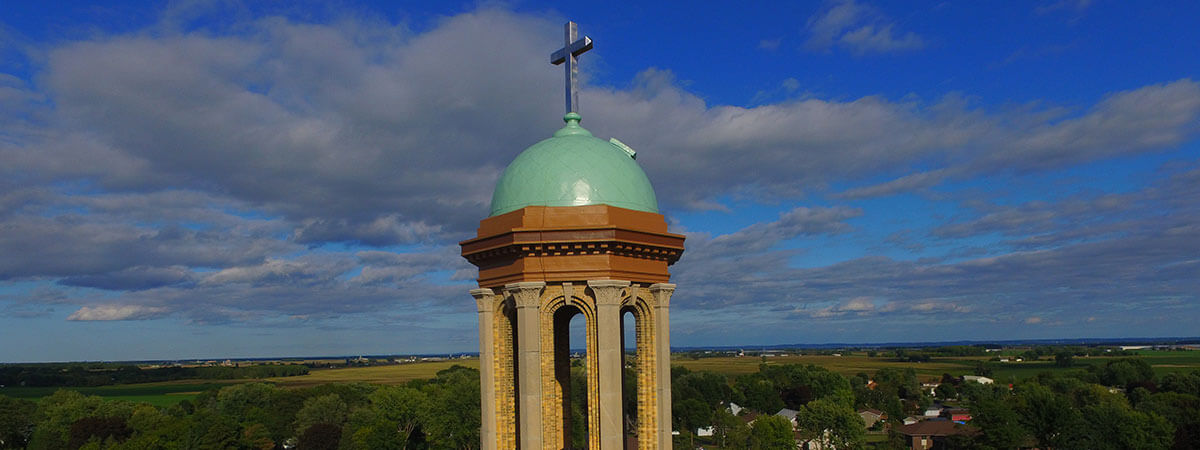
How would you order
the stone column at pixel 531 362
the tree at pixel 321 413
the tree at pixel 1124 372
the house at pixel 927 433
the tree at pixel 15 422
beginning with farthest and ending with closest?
the tree at pixel 1124 372, the tree at pixel 321 413, the house at pixel 927 433, the tree at pixel 15 422, the stone column at pixel 531 362

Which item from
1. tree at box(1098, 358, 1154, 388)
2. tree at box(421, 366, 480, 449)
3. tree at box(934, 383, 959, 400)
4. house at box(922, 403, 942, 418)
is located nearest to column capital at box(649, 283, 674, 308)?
tree at box(421, 366, 480, 449)

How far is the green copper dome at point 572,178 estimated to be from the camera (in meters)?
14.8

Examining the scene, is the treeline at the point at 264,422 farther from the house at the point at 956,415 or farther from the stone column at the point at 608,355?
the stone column at the point at 608,355

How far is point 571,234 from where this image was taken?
1448 centimetres

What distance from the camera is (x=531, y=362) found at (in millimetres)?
14648

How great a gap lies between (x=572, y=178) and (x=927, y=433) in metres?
107

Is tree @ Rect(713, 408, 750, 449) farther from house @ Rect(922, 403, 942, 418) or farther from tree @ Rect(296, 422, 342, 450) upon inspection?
house @ Rect(922, 403, 942, 418)

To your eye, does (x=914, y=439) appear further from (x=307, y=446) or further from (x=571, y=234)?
(x=571, y=234)

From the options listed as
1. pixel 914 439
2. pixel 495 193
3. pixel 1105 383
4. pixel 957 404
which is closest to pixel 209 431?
pixel 495 193

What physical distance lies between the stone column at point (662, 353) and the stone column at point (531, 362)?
7.85 ft

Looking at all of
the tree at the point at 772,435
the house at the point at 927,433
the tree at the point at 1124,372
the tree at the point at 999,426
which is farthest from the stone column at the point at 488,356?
the tree at the point at 1124,372

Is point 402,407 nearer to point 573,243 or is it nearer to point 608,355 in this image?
point 608,355

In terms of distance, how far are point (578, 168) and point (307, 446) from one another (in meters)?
94.3

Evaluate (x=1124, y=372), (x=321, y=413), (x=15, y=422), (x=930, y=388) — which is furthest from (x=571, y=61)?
(x=930, y=388)
